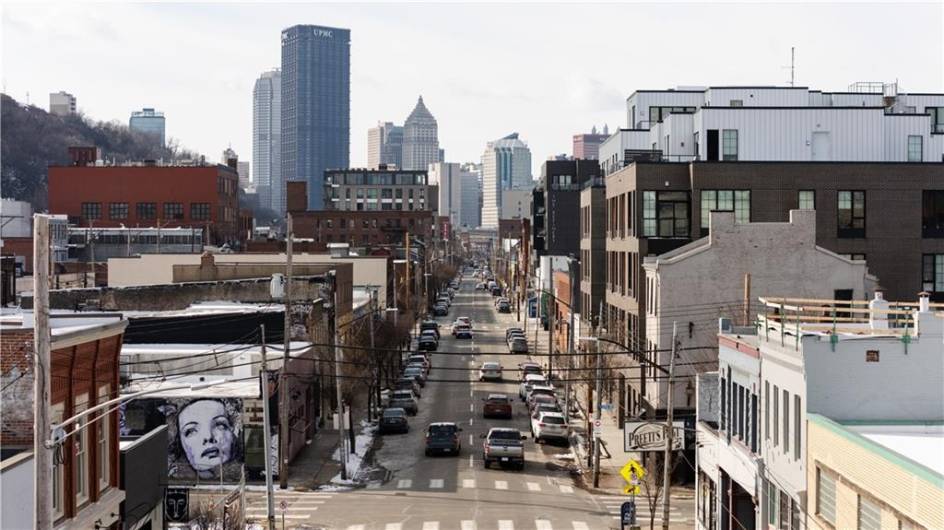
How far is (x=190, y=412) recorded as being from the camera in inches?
1919

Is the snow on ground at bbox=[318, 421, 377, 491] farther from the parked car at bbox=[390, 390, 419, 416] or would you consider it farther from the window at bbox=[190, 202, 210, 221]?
the window at bbox=[190, 202, 210, 221]

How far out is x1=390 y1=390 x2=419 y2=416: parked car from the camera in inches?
2714

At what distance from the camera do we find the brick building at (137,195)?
145 metres

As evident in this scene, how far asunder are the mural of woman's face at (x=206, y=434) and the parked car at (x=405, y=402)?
1992 cm

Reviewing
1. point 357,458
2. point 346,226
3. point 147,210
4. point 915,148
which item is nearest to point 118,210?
point 147,210

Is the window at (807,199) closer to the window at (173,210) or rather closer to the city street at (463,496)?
the city street at (463,496)

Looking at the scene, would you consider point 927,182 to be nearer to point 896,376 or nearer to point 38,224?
point 896,376

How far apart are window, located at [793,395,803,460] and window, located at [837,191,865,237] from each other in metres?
32.9

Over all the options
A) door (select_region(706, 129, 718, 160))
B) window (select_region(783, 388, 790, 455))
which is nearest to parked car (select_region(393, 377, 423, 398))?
door (select_region(706, 129, 718, 160))

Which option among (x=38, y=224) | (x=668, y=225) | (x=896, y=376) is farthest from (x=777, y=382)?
(x=668, y=225)

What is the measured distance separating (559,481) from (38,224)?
121ft

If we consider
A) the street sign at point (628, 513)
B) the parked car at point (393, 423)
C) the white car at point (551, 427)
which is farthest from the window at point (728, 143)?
the street sign at point (628, 513)

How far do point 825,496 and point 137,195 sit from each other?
128392 mm

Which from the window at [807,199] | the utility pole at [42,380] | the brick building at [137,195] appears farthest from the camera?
the brick building at [137,195]
